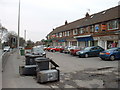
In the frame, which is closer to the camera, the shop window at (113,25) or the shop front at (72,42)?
the shop window at (113,25)

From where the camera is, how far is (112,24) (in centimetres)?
2148

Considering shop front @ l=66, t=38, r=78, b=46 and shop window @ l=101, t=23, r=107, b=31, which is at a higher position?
shop window @ l=101, t=23, r=107, b=31

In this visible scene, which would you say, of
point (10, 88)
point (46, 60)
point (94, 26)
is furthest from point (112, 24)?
point (10, 88)

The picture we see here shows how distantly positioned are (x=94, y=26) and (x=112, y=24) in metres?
4.47

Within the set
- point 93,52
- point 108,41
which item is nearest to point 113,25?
point 108,41

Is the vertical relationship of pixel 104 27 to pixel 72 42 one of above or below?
above

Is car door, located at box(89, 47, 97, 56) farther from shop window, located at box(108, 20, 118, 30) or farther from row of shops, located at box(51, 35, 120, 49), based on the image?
shop window, located at box(108, 20, 118, 30)

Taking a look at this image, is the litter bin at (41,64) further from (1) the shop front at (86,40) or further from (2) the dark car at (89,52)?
(1) the shop front at (86,40)

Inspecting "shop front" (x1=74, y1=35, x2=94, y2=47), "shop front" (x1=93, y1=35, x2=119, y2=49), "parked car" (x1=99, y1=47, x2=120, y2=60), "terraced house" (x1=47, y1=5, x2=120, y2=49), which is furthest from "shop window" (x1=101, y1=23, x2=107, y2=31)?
"parked car" (x1=99, y1=47, x2=120, y2=60)

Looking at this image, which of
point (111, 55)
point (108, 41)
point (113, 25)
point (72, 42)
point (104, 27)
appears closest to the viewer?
point (111, 55)

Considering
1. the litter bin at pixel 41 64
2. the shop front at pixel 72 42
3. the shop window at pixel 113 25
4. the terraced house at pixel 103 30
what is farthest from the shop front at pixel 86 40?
the litter bin at pixel 41 64

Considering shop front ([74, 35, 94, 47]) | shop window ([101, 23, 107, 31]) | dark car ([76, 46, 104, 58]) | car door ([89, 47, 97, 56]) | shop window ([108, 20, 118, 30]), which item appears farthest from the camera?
shop front ([74, 35, 94, 47])

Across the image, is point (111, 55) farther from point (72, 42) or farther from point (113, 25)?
point (72, 42)

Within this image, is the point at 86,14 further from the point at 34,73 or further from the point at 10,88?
the point at 10,88
